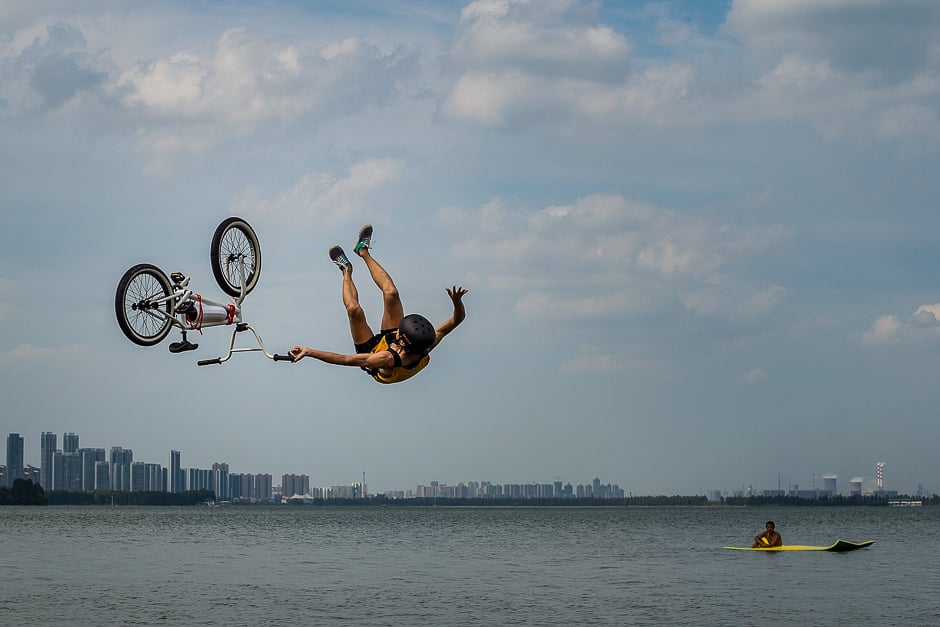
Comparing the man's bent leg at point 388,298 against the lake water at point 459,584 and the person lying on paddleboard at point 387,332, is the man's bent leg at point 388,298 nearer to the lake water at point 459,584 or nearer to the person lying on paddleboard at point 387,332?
the person lying on paddleboard at point 387,332

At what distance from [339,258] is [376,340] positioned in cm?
113

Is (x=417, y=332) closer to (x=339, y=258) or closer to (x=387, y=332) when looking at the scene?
(x=387, y=332)

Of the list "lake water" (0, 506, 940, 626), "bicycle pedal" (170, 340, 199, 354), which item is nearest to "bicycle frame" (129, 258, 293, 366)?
"bicycle pedal" (170, 340, 199, 354)

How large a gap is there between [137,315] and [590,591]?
109 feet

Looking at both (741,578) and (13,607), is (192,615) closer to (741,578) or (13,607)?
(13,607)

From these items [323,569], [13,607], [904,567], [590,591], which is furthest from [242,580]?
[904,567]

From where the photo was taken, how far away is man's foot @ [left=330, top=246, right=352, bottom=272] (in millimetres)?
11375

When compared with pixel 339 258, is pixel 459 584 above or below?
below

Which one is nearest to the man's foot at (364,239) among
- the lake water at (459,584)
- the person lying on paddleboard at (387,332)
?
the person lying on paddleboard at (387,332)

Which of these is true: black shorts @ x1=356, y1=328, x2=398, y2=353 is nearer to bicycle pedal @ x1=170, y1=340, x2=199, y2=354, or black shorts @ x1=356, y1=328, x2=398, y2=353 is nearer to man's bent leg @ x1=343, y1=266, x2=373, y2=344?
man's bent leg @ x1=343, y1=266, x2=373, y2=344

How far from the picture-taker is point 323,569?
5091 centimetres

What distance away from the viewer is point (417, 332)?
33.7ft

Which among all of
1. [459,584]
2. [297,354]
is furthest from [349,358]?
[459,584]

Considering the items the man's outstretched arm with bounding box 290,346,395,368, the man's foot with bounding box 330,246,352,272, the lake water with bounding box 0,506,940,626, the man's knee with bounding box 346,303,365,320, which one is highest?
the man's foot with bounding box 330,246,352,272
